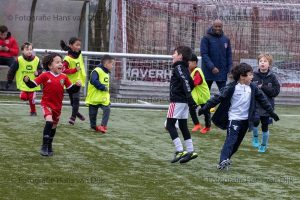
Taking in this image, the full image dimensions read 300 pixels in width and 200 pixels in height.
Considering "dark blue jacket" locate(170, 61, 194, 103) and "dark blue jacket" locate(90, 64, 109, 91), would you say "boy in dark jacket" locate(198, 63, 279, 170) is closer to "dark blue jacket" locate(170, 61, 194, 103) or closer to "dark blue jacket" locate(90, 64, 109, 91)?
"dark blue jacket" locate(170, 61, 194, 103)

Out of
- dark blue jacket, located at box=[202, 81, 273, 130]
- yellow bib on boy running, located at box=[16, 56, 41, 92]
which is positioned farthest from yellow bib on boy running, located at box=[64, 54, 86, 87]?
dark blue jacket, located at box=[202, 81, 273, 130]

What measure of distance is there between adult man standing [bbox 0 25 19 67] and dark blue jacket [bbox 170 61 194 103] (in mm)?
8956

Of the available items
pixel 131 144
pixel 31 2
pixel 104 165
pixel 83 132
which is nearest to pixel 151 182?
pixel 104 165

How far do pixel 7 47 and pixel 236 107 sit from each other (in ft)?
31.9

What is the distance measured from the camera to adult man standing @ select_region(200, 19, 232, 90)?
15508 mm

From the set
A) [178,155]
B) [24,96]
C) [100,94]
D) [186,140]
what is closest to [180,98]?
[186,140]

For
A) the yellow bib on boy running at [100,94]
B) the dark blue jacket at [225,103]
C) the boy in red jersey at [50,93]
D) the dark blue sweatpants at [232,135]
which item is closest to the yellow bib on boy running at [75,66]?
the yellow bib on boy running at [100,94]

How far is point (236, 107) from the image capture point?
10.6 m

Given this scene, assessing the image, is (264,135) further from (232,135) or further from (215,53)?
(215,53)

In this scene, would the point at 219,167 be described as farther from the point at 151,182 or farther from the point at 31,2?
the point at 31,2

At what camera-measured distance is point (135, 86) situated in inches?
735

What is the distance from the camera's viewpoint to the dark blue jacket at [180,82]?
425 inches

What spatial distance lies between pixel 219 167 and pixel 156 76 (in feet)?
28.3

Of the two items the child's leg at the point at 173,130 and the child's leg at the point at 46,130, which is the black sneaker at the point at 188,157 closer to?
the child's leg at the point at 173,130
